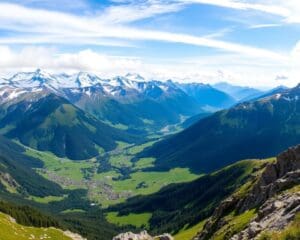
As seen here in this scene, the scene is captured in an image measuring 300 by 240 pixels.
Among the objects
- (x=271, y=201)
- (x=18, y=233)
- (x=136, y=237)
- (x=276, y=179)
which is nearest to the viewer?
(x=271, y=201)

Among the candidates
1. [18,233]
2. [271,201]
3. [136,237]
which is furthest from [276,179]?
[18,233]

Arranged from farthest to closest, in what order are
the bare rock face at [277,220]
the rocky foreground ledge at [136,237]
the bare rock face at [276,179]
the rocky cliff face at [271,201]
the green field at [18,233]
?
the rocky foreground ledge at [136,237] < the green field at [18,233] < the bare rock face at [276,179] < the rocky cliff face at [271,201] < the bare rock face at [277,220]

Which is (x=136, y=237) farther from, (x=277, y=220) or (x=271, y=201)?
(x=277, y=220)

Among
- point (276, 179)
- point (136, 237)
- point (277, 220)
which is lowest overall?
point (136, 237)

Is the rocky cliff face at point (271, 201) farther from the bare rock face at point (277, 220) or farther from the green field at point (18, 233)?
the green field at point (18, 233)

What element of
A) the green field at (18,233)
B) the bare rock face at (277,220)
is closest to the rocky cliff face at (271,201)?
the bare rock face at (277,220)

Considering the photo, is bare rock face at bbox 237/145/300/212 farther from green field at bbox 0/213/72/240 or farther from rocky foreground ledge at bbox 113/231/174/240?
green field at bbox 0/213/72/240

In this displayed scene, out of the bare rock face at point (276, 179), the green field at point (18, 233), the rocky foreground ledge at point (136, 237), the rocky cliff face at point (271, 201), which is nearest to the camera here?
the rocky cliff face at point (271, 201)

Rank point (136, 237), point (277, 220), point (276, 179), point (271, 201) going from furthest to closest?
point (136, 237) < point (276, 179) < point (271, 201) < point (277, 220)

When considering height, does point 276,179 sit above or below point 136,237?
above
